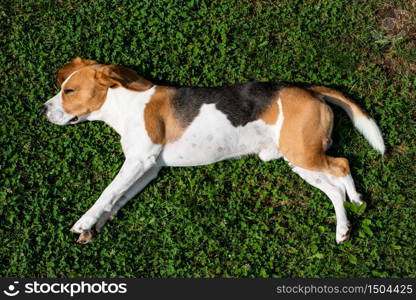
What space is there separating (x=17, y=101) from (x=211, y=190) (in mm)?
2891

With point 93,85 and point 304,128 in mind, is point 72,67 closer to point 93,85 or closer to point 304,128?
point 93,85

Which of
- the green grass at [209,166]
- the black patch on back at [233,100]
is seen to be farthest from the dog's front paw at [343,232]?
the black patch on back at [233,100]

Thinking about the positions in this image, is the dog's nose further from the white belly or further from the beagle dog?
the white belly

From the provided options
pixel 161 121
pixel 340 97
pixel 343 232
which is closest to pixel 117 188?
pixel 161 121

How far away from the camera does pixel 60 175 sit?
20.6 feet

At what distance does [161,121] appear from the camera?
576cm

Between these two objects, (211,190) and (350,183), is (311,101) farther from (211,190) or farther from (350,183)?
(211,190)

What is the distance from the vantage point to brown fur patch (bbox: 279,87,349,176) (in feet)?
18.3

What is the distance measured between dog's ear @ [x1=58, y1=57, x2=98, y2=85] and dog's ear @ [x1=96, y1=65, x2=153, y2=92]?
0.51m

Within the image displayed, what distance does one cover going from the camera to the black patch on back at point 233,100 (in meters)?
5.70

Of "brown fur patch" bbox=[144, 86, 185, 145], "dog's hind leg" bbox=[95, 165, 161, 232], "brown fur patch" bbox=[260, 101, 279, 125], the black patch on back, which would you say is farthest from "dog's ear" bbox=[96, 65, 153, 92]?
"brown fur patch" bbox=[260, 101, 279, 125]

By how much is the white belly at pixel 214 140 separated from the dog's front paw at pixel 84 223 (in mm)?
1095

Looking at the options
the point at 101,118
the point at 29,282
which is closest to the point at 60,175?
the point at 101,118

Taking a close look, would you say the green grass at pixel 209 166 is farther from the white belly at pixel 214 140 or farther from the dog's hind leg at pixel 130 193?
the white belly at pixel 214 140
